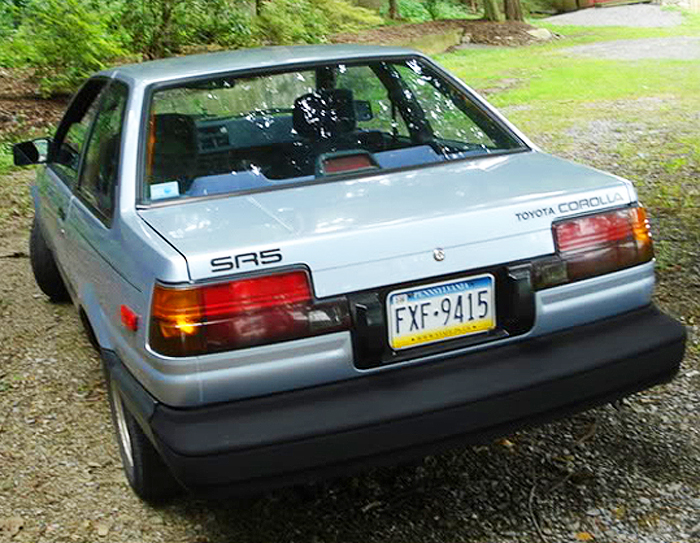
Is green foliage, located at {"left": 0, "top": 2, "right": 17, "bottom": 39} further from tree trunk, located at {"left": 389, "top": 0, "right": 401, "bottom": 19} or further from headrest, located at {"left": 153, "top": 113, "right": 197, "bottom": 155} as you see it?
tree trunk, located at {"left": 389, "top": 0, "right": 401, "bottom": 19}

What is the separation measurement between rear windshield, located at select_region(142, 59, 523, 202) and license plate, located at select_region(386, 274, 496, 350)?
769mm

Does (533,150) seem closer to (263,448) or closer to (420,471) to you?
(420,471)

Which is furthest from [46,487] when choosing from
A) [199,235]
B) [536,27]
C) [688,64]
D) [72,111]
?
[536,27]

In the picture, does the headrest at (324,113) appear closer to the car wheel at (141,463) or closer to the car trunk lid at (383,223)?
the car trunk lid at (383,223)

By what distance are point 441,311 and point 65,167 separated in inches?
98.1

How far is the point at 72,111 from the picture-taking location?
15.0ft

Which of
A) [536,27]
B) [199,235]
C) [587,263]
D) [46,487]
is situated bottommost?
[536,27]

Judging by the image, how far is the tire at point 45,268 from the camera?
5.43m

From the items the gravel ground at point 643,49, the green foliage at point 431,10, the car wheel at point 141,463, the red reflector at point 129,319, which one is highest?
the red reflector at point 129,319

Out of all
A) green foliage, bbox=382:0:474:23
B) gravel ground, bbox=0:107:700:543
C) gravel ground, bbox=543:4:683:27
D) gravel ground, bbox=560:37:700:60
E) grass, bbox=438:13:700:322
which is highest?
gravel ground, bbox=0:107:700:543

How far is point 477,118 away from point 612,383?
1363 mm

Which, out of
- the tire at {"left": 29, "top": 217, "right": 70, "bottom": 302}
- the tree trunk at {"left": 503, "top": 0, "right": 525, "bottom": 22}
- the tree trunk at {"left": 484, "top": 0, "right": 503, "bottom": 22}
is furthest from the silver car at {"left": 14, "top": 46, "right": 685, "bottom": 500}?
the tree trunk at {"left": 503, "top": 0, "right": 525, "bottom": 22}

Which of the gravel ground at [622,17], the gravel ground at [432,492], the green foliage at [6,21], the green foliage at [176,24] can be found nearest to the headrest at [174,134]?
the gravel ground at [432,492]

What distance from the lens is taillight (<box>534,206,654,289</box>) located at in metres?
2.89
